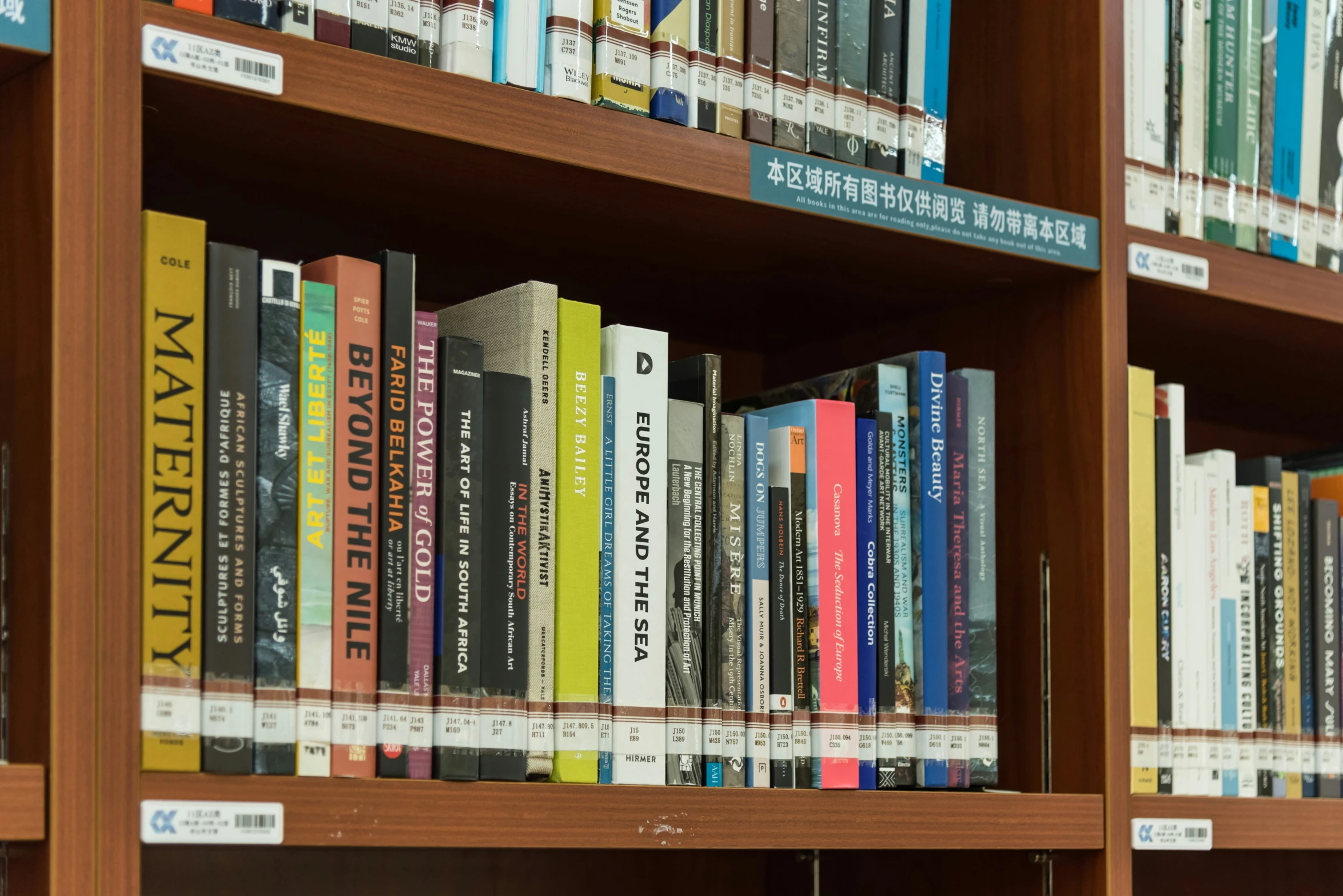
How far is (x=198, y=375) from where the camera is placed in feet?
2.86

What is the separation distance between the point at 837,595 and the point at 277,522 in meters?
0.44

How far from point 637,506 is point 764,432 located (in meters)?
0.13

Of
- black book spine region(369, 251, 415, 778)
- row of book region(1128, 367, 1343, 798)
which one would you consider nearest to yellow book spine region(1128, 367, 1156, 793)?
row of book region(1128, 367, 1343, 798)

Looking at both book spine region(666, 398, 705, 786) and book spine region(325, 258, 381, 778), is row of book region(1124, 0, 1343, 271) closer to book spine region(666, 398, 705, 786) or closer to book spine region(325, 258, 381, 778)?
book spine region(666, 398, 705, 786)

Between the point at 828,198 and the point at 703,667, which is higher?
the point at 828,198

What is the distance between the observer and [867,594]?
1158 millimetres

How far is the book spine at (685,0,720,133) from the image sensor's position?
3.63 feet

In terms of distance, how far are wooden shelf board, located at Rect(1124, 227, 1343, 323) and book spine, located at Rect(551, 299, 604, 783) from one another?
0.53 meters

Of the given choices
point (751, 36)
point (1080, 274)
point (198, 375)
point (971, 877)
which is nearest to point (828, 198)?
point (751, 36)

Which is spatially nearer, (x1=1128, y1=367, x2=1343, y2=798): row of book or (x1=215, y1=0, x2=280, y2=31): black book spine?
(x1=215, y1=0, x2=280, y2=31): black book spine

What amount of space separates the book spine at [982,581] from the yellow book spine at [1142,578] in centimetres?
12

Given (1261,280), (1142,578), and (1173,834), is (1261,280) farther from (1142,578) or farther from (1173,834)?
(1173,834)

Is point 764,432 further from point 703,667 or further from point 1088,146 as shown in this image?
point 1088,146

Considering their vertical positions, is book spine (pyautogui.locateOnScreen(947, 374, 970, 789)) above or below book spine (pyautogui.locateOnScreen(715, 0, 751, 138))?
below
